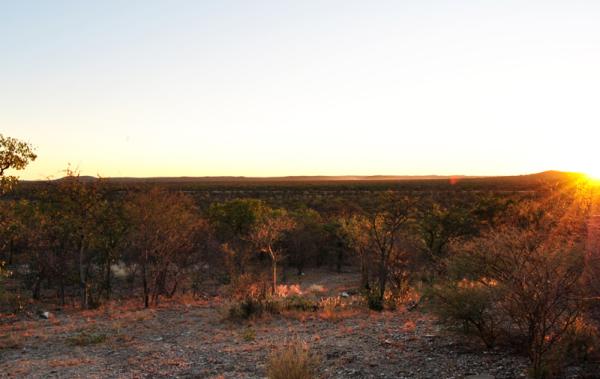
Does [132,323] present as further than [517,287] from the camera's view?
Yes

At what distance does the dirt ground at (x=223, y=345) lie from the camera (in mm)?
11297

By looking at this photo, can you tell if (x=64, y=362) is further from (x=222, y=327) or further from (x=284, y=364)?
(x=284, y=364)

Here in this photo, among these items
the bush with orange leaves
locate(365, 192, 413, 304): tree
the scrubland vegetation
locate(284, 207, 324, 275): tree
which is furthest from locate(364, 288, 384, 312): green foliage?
locate(284, 207, 324, 275): tree

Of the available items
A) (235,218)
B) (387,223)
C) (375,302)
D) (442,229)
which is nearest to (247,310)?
(375,302)

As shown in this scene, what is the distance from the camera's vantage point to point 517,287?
29.9 feet

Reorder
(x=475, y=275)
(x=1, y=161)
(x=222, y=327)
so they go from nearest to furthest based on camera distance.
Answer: (x=475, y=275) → (x=1, y=161) → (x=222, y=327)

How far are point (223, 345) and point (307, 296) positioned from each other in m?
9.40

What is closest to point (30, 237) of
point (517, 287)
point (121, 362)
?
point (121, 362)

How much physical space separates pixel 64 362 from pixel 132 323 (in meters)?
5.30

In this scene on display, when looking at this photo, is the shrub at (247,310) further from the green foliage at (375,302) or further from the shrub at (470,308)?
the shrub at (470,308)

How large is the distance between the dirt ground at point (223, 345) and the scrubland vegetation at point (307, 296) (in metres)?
0.08

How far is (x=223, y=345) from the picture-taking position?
14.8 metres

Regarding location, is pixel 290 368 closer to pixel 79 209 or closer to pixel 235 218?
pixel 79 209

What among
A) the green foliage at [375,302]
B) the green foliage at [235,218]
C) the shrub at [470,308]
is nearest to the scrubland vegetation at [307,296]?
the shrub at [470,308]
